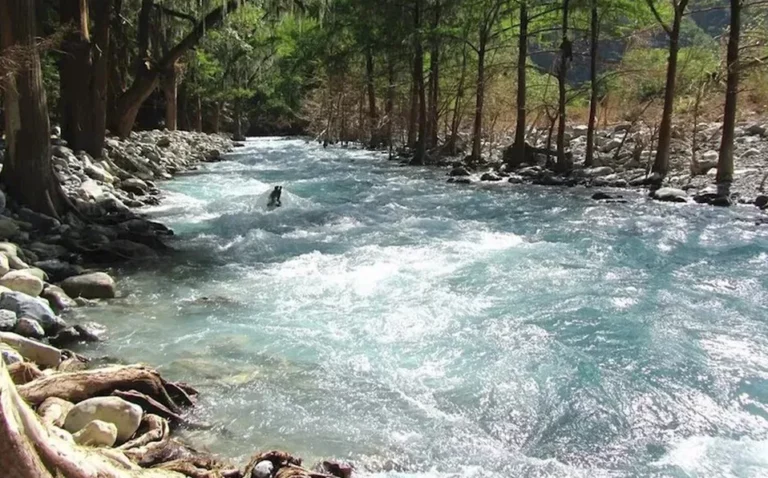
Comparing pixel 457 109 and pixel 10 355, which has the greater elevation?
pixel 457 109

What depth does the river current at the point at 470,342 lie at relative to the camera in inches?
203

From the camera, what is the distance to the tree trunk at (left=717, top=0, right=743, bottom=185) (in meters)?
18.4

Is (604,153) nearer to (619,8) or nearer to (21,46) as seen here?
(619,8)

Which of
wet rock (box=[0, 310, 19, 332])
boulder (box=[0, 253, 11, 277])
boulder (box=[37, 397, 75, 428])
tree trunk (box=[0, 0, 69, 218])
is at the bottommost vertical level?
boulder (box=[37, 397, 75, 428])

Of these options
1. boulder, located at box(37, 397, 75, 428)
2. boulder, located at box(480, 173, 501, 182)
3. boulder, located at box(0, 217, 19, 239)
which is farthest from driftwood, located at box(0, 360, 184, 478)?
boulder, located at box(480, 173, 501, 182)

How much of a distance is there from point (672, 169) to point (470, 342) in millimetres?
18021

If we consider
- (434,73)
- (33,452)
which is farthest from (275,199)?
(434,73)

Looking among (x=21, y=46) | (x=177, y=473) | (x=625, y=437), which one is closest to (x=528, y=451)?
(x=625, y=437)

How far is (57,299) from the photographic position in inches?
315

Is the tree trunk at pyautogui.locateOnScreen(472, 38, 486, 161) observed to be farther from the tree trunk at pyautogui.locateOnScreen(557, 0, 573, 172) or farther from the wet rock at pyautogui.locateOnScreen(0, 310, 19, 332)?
the wet rock at pyautogui.locateOnScreen(0, 310, 19, 332)

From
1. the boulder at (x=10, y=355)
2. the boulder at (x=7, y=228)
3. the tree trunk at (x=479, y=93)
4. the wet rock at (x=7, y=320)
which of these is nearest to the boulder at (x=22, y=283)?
the wet rock at (x=7, y=320)

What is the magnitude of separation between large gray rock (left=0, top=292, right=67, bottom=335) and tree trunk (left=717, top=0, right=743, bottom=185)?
17509mm

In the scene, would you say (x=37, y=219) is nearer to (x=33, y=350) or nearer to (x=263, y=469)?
(x=33, y=350)

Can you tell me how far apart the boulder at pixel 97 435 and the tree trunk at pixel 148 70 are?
17622mm
